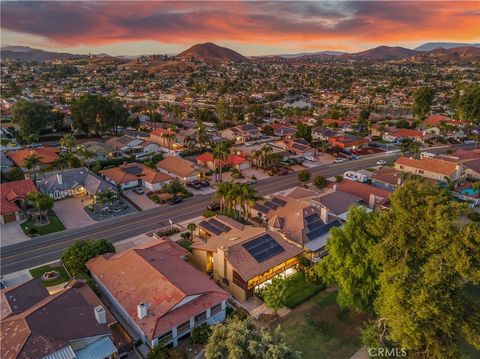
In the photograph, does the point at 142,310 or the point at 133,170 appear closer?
the point at 142,310

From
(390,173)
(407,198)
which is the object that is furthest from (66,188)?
(390,173)

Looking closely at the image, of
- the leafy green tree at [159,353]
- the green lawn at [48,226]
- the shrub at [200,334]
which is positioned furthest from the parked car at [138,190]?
the leafy green tree at [159,353]

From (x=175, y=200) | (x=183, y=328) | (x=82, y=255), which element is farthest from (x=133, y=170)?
(x=183, y=328)

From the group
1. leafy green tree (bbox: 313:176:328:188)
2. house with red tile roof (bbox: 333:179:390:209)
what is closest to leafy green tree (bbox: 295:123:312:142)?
leafy green tree (bbox: 313:176:328:188)

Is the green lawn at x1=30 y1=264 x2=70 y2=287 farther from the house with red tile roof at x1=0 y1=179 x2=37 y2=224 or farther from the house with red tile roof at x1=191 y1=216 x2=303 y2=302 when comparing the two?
the house with red tile roof at x1=0 y1=179 x2=37 y2=224
